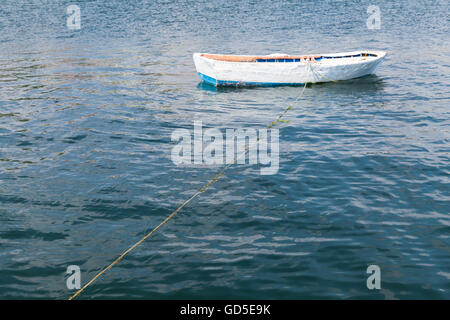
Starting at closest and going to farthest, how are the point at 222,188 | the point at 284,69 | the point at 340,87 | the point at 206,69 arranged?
the point at 222,188 < the point at 284,69 < the point at 340,87 < the point at 206,69

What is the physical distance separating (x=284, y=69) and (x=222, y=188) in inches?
570

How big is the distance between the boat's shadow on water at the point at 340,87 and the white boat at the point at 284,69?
26 centimetres

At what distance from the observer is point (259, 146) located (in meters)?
17.5

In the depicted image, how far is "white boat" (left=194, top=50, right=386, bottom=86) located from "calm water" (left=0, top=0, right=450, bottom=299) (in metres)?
0.81

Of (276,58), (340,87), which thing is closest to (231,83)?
(276,58)

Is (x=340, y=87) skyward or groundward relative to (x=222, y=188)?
skyward

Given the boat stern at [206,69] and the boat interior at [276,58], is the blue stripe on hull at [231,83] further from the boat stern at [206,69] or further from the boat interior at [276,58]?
the boat interior at [276,58]

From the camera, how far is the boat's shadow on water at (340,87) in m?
26.0

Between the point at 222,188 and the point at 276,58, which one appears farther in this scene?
the point at 276,58

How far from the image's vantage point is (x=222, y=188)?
46.0ft

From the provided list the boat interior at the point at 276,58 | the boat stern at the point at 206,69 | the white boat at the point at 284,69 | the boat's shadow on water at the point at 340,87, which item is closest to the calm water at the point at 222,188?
the boat's shadow on water at the point at 340,87

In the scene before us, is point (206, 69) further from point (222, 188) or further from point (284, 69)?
point (222, 188)

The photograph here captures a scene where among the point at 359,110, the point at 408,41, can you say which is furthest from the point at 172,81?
the point at 408,41

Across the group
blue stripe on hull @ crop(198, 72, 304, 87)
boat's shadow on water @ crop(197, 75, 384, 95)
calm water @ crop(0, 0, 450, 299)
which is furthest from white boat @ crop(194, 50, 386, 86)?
calm water @ crop(0, 0, 450, 299)
